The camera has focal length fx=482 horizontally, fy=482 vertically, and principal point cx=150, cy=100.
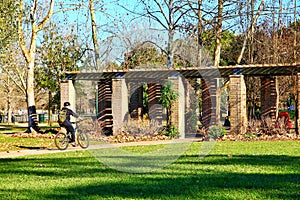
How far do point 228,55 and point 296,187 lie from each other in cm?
2920

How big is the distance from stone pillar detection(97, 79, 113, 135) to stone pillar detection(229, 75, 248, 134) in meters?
5.87

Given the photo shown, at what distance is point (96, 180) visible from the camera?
8.61m

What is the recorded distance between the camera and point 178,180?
8.42 meters

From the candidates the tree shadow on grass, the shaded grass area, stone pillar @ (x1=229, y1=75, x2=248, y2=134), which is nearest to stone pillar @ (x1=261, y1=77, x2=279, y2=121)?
stone pillar @ (x1=229, y1=75, x2=248, y2=134)

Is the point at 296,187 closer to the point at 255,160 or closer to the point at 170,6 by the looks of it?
the point at 255,160

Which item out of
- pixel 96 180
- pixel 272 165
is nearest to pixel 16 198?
pixel 96 180

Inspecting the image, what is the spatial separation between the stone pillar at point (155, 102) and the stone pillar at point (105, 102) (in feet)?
6.75

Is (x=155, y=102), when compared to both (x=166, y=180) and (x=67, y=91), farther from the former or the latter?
(x=166, y=180)

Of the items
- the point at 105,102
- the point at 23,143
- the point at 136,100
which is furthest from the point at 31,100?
the point at 23,143

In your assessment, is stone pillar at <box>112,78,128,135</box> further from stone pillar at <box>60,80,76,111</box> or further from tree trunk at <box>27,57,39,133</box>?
tree trunk at <box>27,57,39,133</box>

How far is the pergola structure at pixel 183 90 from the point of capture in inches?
821

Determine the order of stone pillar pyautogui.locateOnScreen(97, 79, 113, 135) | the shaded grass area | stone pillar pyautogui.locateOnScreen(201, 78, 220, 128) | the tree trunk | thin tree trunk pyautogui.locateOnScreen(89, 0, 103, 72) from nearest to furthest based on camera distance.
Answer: the shaded grass area, stone pillar pyautogui.locateOnScreen(201, 78, 220, 128), stone pillar pyautogui.locateOnScreen(97, 79, 113, 135), the tree trunk, thin tree trunk pyautogui.locateOnScreen(89, 0, 103, 72)

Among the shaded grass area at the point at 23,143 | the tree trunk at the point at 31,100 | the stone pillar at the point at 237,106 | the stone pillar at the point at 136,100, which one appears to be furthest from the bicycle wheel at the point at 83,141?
the stone pillar at the point at 136,100

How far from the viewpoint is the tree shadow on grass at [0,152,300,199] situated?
715cm
